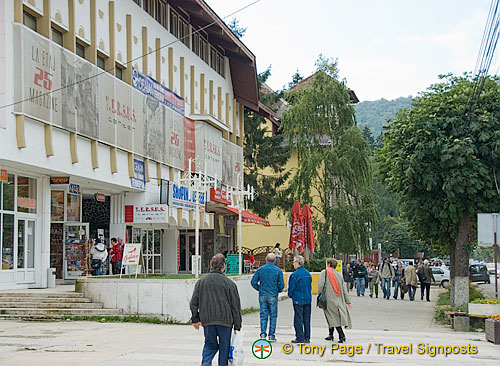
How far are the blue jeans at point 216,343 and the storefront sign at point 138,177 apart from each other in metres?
19.7

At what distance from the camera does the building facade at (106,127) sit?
69.8 feet

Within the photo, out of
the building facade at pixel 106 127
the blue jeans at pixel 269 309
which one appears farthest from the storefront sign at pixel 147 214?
the blue jeans at pixel 269 309

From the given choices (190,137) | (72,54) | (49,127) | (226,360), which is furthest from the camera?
(190,137)

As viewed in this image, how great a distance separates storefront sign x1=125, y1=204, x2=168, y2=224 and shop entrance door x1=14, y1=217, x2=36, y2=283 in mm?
6716

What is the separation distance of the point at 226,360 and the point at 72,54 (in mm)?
Answer: 16792

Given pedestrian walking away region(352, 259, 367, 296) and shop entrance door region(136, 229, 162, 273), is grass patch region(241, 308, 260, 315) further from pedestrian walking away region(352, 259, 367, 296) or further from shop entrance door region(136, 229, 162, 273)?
shop entrance door region(136, 229, 162, 273)

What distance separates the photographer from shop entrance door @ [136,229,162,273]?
113ft

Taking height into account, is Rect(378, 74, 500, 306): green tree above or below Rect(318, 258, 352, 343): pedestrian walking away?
above

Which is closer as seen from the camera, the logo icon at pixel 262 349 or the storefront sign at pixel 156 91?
the logo icon at pixel 262 349

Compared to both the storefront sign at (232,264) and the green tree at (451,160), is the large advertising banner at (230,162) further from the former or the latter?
the green tree at (451,160)

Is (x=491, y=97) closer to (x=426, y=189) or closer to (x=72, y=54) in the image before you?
(x=426, y=189)

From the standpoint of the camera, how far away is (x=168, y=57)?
107 ft

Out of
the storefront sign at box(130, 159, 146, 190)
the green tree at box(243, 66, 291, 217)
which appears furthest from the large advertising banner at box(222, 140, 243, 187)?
the storefront sign at box(130, 159, 146, 190)

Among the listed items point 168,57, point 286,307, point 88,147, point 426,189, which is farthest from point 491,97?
point 168,57
